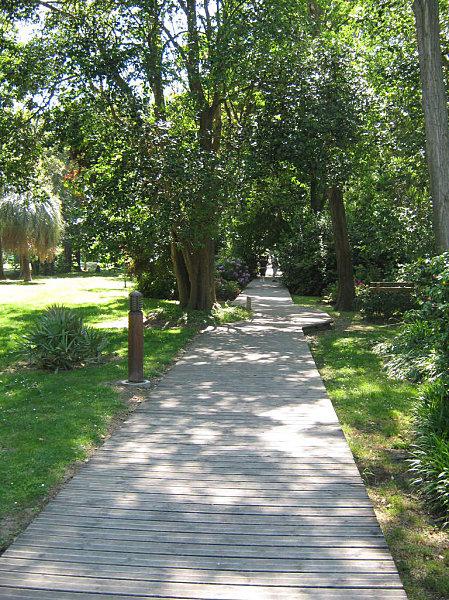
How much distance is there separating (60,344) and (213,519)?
6.26 meters

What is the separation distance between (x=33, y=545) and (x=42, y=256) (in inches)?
1177

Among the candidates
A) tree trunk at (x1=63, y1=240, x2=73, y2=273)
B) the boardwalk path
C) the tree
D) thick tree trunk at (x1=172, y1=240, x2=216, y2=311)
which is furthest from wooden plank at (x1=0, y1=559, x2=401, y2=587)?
tree trunk at (x1=63, y1=240, x2=73, y2=273)

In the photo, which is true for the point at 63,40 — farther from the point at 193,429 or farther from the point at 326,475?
the point at 326,475

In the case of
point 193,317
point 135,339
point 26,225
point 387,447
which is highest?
point 26,225

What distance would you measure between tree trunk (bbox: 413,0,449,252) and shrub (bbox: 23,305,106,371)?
5.65 m

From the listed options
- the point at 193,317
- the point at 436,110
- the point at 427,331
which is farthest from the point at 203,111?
the point at 427,331

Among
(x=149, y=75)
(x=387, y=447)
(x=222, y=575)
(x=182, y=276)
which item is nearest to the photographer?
(x=222, y=575)

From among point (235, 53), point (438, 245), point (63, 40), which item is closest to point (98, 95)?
point (63, 40)

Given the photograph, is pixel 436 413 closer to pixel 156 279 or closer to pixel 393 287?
pixel 393 287

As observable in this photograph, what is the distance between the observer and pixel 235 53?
11938 mm

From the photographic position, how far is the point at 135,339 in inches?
313

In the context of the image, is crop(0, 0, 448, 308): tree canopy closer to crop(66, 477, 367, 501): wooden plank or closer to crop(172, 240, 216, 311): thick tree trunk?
crop(172, 240, 216, 311): thick tree trunk

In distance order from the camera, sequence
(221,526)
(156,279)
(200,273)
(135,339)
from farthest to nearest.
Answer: (156,279) < (200,273) < (135,339) < (221,526)

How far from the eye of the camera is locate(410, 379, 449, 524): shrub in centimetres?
435
